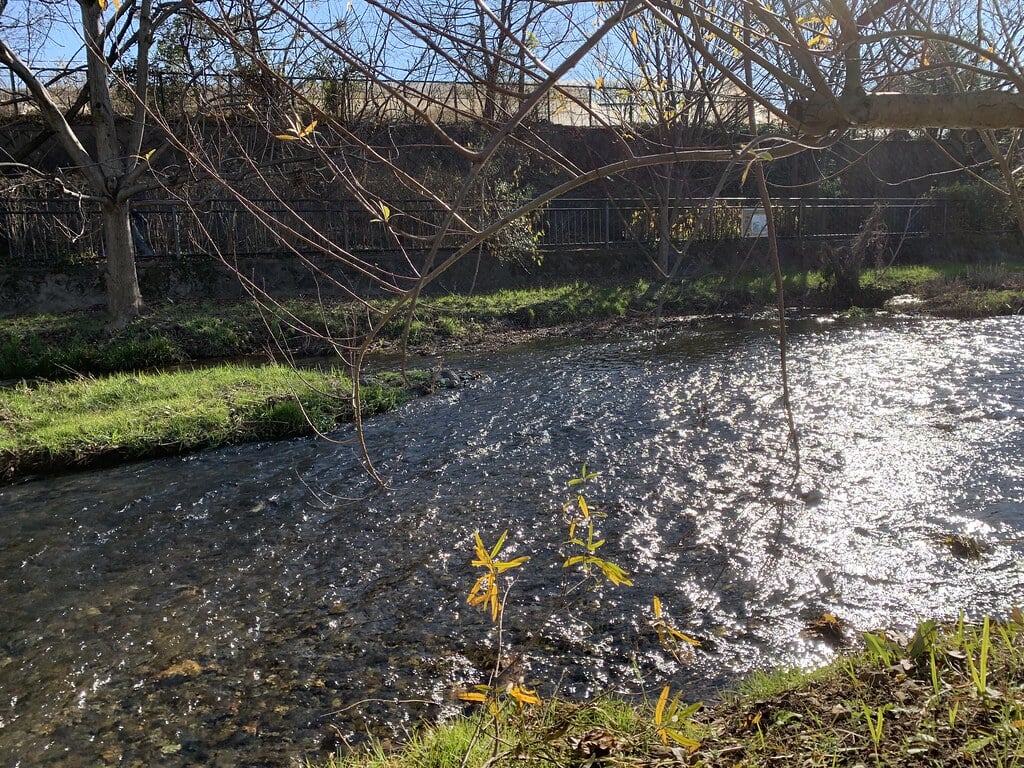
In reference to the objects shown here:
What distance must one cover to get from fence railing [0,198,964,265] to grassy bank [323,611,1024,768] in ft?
30.6

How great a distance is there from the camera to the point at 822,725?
8.19ft

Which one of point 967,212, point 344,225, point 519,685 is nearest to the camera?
point 519,685

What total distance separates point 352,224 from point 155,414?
30.9 ft

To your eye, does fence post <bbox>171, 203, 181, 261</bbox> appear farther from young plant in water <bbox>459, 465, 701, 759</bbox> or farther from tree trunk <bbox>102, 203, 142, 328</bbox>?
young plant in water <bbox>459, 465, 701, 759</bbox>

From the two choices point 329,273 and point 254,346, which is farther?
point 329,273

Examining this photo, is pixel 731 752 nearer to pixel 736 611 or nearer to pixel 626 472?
pixel 736 611

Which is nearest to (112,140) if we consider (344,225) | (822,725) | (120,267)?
(120,267)

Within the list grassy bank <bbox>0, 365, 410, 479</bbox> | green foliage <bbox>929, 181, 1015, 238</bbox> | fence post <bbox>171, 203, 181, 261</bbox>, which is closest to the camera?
grassy bank <bbox>0, 365, 410, 479</bbox>

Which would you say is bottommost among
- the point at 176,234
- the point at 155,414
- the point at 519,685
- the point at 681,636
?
the point at 519,685

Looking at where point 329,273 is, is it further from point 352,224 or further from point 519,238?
point 519,238

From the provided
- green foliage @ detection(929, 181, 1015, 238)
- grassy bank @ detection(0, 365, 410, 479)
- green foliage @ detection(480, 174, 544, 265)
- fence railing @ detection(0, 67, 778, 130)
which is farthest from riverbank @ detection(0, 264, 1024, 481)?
green foliage @ detection(929, 181, 1015, 238)

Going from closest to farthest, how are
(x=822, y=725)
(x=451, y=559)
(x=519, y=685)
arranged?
(x=822, y=725) → (x=519, y=685) → (x=451, y=559)

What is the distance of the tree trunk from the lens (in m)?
12.5

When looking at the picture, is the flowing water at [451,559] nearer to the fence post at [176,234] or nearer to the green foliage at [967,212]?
the fence post at [176,234]
